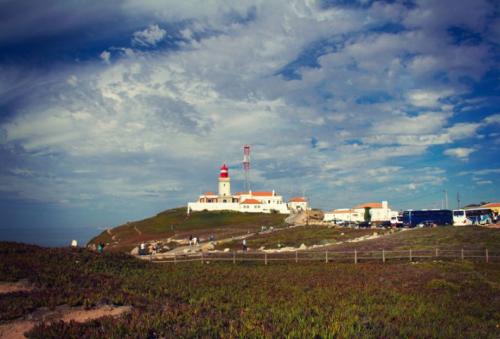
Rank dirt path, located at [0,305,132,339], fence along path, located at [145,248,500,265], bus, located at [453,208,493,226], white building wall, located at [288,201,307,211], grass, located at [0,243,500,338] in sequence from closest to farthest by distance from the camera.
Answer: dirt path, located at [0,305,132,339], grass, located at [0,243,500,338], fence along path, located at [145,248,500,265], bus, located at [453,208,493,226], white building wall, located at [288,201,307,211]

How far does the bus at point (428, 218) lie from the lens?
82250 millimetres

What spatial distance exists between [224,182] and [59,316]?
5402 inches

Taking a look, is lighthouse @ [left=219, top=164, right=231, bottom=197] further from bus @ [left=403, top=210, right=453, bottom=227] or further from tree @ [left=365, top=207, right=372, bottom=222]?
bus @ [left=403, top=210, right=453, bottom=227]

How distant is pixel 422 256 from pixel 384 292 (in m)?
19.8

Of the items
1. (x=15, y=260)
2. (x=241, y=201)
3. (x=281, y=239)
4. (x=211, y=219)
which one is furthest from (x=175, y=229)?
(x=15, y=260)

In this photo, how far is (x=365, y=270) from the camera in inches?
1145

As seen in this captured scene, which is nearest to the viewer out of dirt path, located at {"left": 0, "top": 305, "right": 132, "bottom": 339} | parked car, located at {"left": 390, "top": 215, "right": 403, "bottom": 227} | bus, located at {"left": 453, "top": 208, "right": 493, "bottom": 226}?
dirt path, located at {"left": 0, "top": 305, "right": 132, "bottom": 339}

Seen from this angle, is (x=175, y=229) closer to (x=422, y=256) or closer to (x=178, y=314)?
(x=422, y=256)

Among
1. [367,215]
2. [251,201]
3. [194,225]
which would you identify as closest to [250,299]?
→ [194,225]

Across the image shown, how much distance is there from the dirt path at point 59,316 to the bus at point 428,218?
8013 cm

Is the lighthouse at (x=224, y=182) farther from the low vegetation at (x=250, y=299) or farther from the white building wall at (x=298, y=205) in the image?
the low vegetation at (x=250, y=299)

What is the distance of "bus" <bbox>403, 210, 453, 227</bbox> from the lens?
82250mm

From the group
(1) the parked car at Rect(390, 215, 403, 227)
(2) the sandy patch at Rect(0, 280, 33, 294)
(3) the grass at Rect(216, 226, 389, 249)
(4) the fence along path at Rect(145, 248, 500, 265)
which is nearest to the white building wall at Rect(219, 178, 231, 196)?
(1) the parked car at Rect(390, 215, 403, 227)

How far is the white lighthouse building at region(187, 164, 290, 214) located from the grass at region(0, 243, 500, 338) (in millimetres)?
113586
